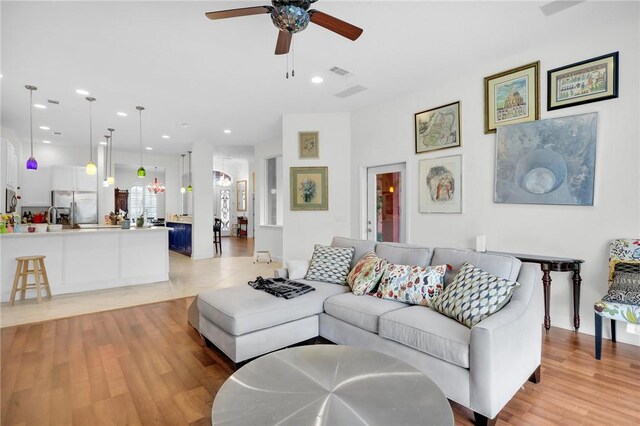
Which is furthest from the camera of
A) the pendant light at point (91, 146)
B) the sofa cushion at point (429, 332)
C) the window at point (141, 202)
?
the window at point (141, 202)

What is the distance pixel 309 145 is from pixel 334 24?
3295 mm

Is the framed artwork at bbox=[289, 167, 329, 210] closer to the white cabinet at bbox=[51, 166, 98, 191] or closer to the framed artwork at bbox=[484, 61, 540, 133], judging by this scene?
the framed artwork at bbox=[484, 61, 540, 133]

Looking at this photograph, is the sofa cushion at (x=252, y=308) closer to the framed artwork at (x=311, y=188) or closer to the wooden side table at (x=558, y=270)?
the wooden side table at (x=558, y=270)

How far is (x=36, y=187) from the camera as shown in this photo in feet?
24.8

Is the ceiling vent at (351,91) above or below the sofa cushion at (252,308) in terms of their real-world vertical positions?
above

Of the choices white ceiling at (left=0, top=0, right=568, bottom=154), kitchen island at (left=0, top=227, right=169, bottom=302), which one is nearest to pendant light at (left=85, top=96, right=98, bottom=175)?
white ceiling at (left=0, top=0, right=568, bottom=154)

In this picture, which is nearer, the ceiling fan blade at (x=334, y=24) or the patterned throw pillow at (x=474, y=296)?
the patterned throw pillow at (x=474, y=296)

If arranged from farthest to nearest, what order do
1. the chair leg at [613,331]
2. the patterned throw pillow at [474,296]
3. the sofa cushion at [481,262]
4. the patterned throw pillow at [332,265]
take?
1. the patterned throw pillow at [332,265]
2. the chair leg at [613,331]
3. the sofa cushion at [481,262]
4. the patterned throw pillow at [474,296]

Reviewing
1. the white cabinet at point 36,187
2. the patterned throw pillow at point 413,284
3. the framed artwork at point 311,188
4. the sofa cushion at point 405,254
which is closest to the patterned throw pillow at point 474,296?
the patterned throw pillow at point 413,284

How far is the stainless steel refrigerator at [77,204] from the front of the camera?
25.2 feet

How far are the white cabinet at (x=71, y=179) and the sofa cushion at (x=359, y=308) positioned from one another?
8.24 m

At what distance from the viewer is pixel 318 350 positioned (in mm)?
1763

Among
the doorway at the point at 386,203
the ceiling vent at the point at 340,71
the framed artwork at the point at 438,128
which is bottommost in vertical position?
the doorway at the point at 386,203

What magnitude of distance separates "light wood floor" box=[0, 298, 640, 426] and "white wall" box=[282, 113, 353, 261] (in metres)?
2.65
